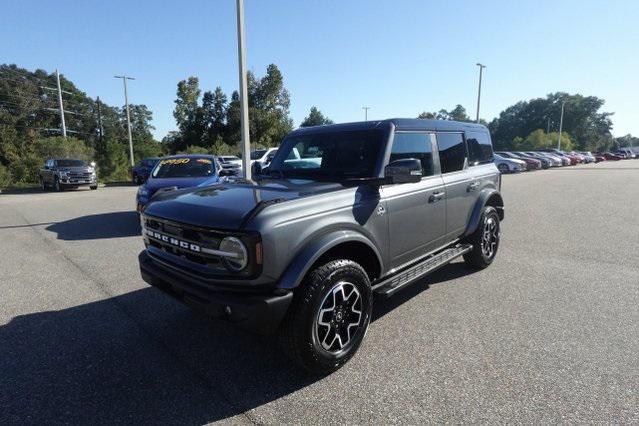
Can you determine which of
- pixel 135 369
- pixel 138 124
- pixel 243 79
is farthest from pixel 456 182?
pixel 138 124

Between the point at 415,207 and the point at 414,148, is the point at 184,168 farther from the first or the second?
the point at 415,207

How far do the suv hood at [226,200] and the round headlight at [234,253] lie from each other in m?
0.10

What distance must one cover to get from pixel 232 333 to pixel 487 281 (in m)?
3.32

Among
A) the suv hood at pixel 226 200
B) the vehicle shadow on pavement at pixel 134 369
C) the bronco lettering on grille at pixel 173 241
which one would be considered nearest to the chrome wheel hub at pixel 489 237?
the suv hood at pixel 226 200

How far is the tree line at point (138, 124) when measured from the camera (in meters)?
28.4

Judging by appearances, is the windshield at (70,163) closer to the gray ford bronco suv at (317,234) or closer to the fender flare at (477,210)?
the gray ford bronco suv at (317,234)

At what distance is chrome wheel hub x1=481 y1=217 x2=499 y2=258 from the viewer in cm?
536

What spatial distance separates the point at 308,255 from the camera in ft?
9.05

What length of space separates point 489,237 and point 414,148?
2315 mm

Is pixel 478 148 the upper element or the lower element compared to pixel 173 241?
upper

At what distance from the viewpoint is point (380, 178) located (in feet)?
11.2

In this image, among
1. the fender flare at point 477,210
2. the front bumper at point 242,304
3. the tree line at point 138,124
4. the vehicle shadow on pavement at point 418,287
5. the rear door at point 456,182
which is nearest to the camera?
the front bumper at point 242,304

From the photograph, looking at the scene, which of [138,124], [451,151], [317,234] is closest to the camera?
[317,234]

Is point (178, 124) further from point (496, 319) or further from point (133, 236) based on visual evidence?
point (496, 319)
